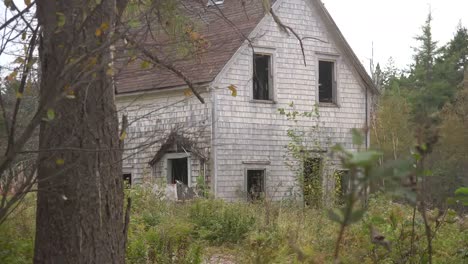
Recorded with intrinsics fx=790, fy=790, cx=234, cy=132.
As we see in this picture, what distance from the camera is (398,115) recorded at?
42.1m

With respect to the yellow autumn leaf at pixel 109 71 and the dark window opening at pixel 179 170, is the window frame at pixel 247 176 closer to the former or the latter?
the dark window opening at pixel 179 170

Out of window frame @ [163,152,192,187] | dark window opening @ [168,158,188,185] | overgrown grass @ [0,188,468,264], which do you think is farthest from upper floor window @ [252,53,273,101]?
overgrown grass @ [0,188,468,264]

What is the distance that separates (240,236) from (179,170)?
35.7 ft

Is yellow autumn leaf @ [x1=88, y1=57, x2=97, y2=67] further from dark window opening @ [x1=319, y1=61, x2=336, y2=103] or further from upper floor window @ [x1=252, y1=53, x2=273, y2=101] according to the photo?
dark window opening @ [x1=319, y1=61, x2=336, y2=103]

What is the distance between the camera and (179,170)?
74.9 ft

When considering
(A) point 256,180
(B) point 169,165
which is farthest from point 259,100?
(B) point 169,165

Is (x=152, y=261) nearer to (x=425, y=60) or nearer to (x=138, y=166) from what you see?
(x=138, y=166)

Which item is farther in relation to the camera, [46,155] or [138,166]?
[138,166]

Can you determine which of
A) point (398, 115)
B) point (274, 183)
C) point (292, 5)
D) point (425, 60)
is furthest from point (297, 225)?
point (425, 60)

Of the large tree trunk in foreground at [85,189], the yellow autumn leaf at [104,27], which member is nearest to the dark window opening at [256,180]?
the large tree trunk in foreground at [85,189]

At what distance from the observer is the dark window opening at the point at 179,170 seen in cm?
2270

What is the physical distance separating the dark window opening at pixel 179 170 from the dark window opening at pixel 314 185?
12.0 feet

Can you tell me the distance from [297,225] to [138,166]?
42.1ft

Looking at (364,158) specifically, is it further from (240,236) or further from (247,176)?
(247,176)
